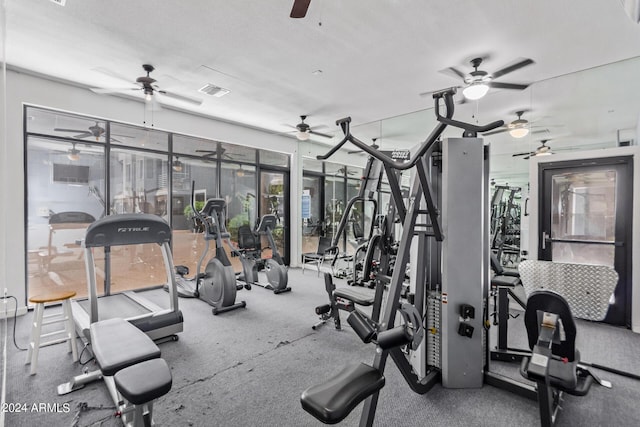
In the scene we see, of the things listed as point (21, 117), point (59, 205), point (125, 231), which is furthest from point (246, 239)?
point (21, 117)

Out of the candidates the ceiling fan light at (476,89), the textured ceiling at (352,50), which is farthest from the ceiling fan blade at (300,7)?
the ceiling fan light at (476,89)

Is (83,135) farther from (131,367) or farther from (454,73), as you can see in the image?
(454,73)

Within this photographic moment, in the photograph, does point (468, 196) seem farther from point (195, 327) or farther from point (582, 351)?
point (195, 327)

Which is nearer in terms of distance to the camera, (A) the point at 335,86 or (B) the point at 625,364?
(B) the point at 625,364

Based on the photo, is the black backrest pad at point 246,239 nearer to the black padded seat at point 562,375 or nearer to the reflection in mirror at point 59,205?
the reflection in mirror at point 59,205

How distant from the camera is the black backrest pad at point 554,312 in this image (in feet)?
6.02

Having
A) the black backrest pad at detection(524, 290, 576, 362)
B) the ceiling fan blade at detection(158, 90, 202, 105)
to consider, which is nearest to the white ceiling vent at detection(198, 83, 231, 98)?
the ceiling fan blade at detection(158, 90, 202, 105)

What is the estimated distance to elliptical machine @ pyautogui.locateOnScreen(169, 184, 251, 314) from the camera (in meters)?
4.20

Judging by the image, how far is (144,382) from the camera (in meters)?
1.36

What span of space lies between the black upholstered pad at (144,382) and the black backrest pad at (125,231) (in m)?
1.71

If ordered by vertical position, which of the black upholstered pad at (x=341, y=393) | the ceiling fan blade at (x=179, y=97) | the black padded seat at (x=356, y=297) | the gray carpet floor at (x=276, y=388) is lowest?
the gray carpet floor at (x=276, y=388)

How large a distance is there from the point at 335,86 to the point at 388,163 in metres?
2.92

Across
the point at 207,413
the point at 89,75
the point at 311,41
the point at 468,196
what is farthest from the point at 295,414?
the point at 89,75

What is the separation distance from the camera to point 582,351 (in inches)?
122
